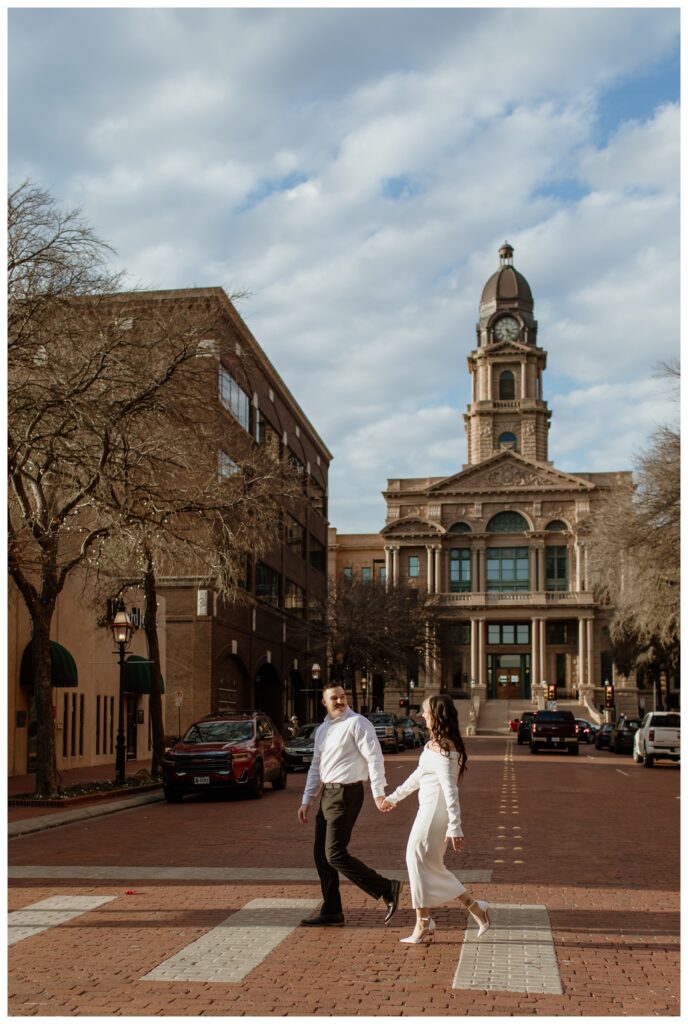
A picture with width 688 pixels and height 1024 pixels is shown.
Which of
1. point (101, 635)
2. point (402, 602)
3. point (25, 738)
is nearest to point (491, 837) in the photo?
point (25, 738)

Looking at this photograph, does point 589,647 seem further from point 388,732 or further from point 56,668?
point 56,668

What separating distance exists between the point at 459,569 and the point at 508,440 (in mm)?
14994

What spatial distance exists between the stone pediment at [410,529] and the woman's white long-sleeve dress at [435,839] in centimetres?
9985

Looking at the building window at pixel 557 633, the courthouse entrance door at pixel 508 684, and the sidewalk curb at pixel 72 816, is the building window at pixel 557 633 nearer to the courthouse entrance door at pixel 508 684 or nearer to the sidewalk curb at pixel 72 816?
the courthouse entrance door at pixel 508 684

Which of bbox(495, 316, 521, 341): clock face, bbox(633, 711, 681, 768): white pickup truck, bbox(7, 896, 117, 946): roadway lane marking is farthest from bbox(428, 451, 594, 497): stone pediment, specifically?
bbox(7, 896, 117, 946): roadway lane marking

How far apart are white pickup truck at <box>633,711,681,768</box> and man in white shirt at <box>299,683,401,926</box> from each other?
29288mm

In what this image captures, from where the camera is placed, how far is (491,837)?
16.5m

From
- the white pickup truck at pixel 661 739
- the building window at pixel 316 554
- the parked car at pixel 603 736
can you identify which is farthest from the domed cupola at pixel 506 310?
the white pickup truck at pixel 661 739

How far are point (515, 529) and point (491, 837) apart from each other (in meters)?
93.2

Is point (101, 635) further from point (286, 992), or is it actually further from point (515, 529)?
point (515, 529)

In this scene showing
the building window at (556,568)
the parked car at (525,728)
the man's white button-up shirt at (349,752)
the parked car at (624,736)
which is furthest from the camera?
the building window at (556,568)

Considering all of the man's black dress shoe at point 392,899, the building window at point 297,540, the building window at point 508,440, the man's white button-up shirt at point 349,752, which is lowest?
the man's black dress shoe at point 392,899

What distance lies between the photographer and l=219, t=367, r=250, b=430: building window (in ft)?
159

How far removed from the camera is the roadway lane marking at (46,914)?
9.59m
